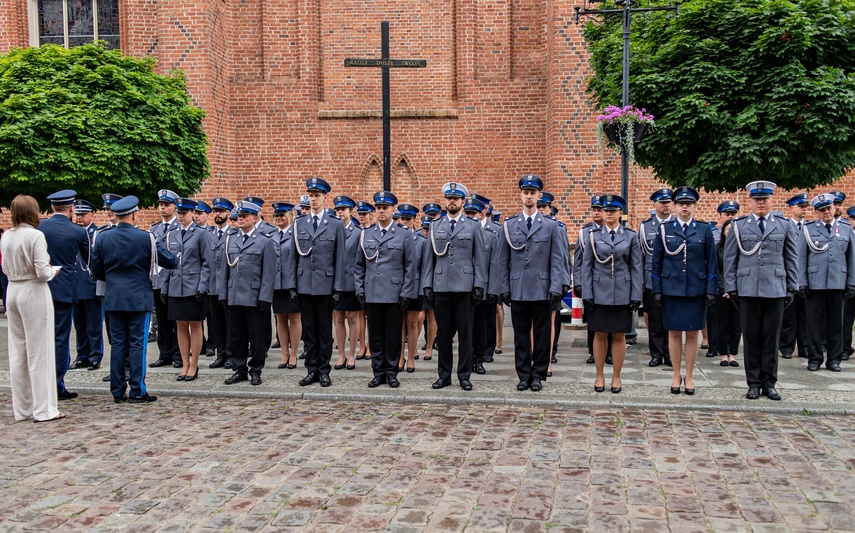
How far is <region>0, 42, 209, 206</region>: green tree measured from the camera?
13555 millimetres

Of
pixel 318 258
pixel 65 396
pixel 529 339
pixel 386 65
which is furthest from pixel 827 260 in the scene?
pixel 65 396

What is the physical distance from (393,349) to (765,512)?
478 cm

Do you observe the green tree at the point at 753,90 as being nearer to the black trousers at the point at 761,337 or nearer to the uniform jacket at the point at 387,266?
the black trousers at the point at 761,337

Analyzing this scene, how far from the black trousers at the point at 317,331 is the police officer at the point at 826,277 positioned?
17.3 feet

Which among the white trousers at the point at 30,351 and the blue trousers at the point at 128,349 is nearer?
the white trousers at the point at 30,351

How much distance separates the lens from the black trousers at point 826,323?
9.66m

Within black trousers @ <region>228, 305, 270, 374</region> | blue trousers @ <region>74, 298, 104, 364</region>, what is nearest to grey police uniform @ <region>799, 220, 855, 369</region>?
black trousers @ <region>228, 305, 270, 374</region>

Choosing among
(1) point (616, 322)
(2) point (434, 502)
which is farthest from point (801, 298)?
(2) point (434, 502)

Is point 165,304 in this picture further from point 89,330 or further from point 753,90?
point 753,90

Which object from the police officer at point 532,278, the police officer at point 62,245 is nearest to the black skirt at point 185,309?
the police officer at point 62,245

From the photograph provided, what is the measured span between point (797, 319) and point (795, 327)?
240 millimetres

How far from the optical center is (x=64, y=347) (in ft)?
26.6

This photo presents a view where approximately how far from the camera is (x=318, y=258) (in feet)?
28.6

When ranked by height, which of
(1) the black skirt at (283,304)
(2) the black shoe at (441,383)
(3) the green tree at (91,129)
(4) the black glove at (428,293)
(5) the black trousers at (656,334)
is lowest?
(2) the black shoe at (441,383)
